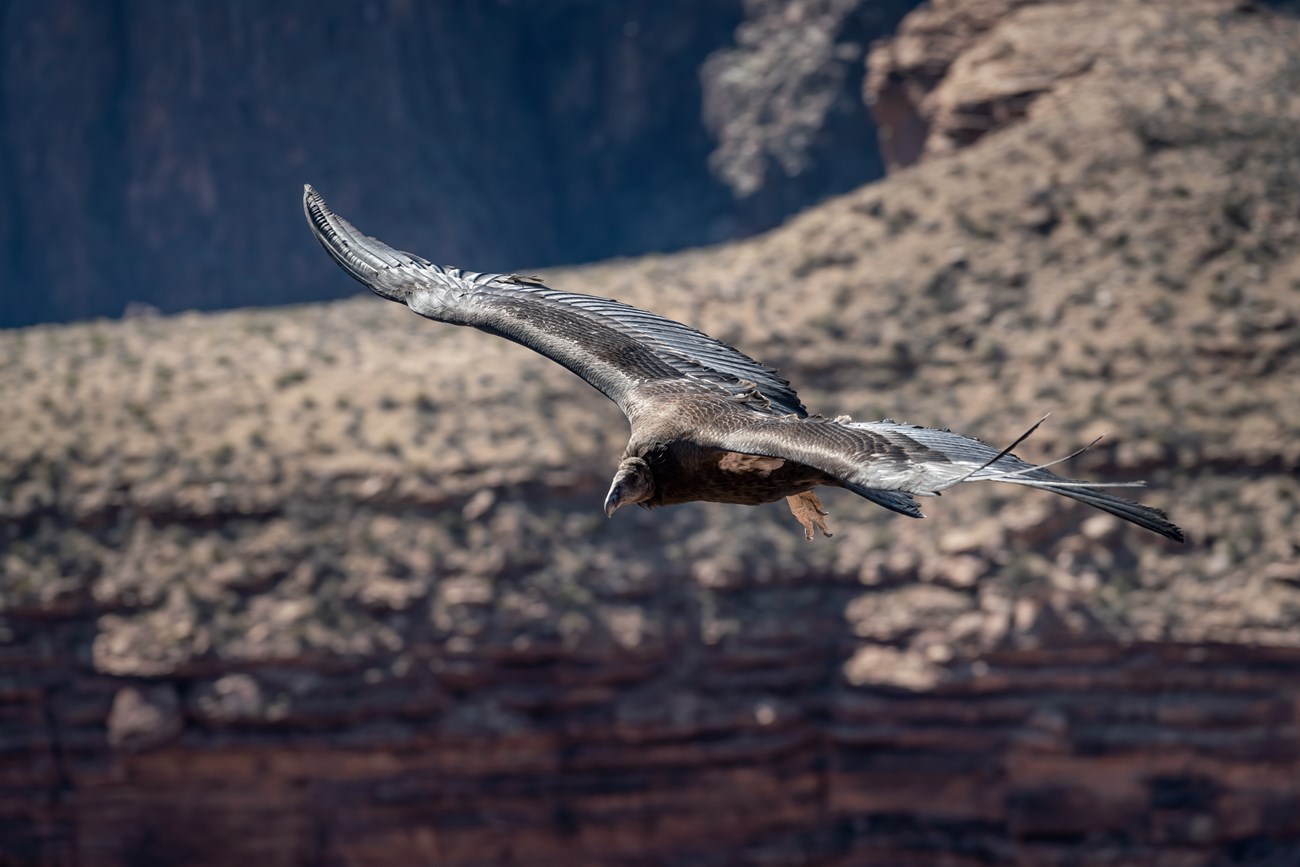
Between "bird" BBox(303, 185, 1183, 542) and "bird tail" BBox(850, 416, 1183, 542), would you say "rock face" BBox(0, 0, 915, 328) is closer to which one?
"bird" BBox(303, 185, 1183, 542)

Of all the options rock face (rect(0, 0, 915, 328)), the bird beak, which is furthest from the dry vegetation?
rock face (rect(0, 0, 915, 328))

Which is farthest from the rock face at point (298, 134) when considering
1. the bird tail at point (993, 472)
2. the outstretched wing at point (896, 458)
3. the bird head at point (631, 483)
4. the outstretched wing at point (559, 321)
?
the bird tail at point (993, 472)

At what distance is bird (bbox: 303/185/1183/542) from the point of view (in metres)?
9.30

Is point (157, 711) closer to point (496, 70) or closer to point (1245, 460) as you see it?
point (1245, 460)

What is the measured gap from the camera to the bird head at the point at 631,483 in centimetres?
1130

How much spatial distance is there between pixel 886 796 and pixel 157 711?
12.7 metres

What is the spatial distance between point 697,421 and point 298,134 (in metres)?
63.3

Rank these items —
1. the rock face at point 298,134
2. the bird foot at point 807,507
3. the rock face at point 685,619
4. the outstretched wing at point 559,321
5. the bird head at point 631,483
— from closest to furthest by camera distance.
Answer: the bird head at point 631,483 < the bird foot at point 807,507 < the outstretched wing at point 559,321 < the rock face at point 685,619 < the rock face at point 298,134

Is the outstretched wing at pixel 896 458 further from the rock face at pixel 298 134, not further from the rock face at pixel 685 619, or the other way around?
the rock face at pixel 298 134

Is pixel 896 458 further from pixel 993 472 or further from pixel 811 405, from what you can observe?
pixel 811 405

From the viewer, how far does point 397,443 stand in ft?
111

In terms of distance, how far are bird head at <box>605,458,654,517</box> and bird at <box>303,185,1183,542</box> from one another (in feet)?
0.03

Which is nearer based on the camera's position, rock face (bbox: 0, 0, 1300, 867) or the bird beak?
the bird beak

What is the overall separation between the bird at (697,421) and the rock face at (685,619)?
17.7 metres
